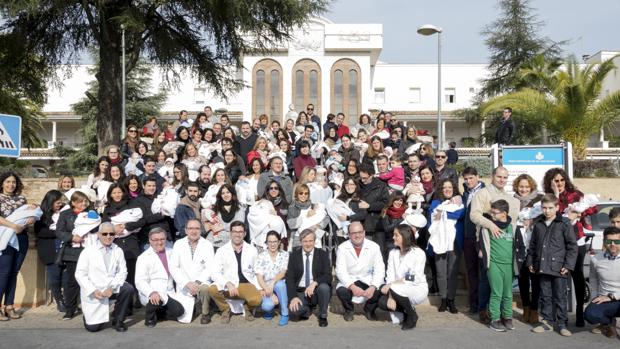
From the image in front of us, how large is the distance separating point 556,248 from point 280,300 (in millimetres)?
3546

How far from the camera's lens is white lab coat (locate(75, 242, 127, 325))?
687 cm

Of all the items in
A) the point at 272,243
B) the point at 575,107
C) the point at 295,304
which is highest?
the point at 575,107

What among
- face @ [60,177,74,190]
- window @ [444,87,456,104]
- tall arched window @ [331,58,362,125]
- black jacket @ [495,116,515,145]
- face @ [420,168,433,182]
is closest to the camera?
face @ [60,177,74,190]

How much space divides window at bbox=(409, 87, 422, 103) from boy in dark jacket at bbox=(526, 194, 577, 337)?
1884 inches

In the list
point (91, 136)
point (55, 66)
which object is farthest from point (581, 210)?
point (91, 136)

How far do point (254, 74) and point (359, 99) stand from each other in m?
8.88

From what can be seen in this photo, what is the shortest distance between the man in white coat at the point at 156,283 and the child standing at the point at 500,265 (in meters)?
4.06

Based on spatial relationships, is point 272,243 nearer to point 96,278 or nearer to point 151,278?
point 151,278

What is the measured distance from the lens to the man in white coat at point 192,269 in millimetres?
7336

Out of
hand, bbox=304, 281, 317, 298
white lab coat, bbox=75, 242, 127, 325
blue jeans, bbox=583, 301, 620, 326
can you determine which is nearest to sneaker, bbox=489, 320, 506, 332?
blue jeans, bbox=583, 301, 620, 326

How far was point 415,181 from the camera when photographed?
9047 mm

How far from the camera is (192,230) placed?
7.50 m

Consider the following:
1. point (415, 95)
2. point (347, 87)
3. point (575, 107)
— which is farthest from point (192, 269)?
point (415, 95)

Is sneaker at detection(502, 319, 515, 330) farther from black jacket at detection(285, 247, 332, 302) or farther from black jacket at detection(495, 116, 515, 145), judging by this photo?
black jacket at detection(495, 116, 515, 145)
